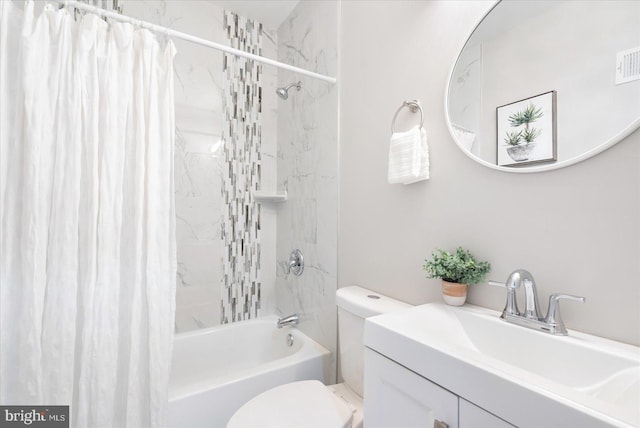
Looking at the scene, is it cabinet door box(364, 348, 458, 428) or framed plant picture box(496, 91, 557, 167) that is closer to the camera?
cabinet door box(364, 348, 458, 428)

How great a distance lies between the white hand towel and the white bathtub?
106cm

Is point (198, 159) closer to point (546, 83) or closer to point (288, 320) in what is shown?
point (288, 320)

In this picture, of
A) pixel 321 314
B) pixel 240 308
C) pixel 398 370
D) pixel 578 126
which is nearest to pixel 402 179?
pixel 578 126

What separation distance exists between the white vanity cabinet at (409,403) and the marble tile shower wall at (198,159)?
59.3 inches

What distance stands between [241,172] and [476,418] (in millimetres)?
1946

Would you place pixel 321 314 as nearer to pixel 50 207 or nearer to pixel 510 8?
pixel 50 207

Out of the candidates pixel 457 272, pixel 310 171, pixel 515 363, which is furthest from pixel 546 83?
pixel 310 171

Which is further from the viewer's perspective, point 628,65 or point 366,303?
point 366,303

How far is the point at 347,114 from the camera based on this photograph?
59.5 inches

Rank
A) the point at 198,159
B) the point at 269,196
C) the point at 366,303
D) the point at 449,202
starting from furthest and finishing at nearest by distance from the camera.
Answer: the point at 269,196 → the point at 198,159 → the point at 366,303 → the point at 449,202

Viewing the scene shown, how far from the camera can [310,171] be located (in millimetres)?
1823

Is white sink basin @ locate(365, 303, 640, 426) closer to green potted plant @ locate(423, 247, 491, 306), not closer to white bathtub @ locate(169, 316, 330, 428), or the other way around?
green potted plant @ locate(423, 247, 491, 306)

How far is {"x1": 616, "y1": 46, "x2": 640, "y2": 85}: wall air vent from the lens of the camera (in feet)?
2.05

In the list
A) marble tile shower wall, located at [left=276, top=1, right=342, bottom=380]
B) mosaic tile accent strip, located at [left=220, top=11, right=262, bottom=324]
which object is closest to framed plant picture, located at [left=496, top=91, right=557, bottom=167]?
marble tile shower wall, located at [left=276, top=1, right=342, bottom=380]
